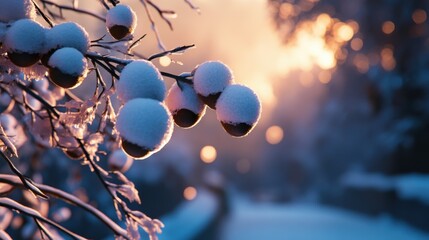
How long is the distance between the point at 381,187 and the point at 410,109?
3.18 meters

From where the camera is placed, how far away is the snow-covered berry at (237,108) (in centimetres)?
116

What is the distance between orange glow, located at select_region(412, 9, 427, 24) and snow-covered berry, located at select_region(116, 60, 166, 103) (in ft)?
41.3

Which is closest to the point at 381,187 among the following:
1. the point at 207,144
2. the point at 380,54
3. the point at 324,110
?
the point at 380,54

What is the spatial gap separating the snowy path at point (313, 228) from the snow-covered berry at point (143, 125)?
35.5 ft

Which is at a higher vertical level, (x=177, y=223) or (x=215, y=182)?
(x=215, y=182)

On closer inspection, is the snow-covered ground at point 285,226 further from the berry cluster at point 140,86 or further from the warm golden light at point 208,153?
the warm golden light at point 208,153

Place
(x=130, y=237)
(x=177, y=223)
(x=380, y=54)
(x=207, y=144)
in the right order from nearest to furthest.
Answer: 1. (x=130, y=237)
2. (x=177, y=223)
3. (x=380, y=54)
4. (x=207, y=144)

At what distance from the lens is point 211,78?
3.87 ft

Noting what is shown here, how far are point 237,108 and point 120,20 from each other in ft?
1.69

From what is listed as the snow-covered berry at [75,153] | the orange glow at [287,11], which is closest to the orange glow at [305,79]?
the orange glow at [287,11]

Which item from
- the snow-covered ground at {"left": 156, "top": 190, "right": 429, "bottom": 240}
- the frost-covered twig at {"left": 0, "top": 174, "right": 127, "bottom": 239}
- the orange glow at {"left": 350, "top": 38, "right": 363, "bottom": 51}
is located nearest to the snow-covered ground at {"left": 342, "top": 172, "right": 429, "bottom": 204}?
the snow-covered ground at {"left": 156, "top": 190, "right": 429, "bottom": 240}

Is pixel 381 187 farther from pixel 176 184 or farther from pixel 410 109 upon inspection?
pixel 176 184

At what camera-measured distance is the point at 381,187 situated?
648 inches

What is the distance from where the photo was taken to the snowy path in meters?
11.9
